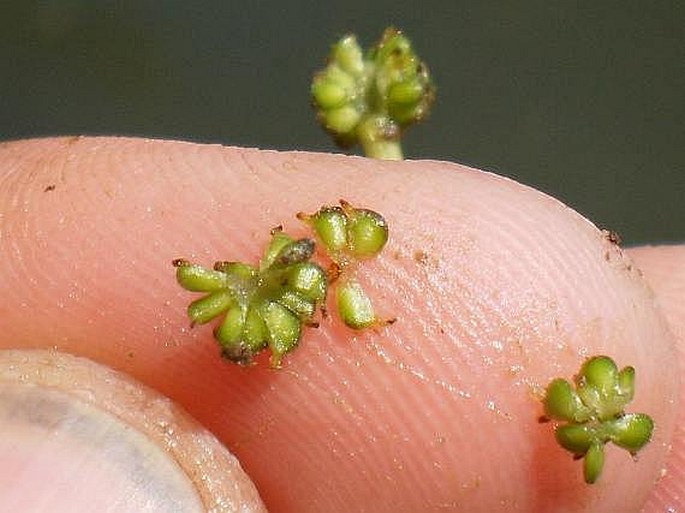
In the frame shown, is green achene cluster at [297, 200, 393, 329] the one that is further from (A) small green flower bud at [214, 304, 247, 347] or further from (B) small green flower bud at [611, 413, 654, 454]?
(B) small green flower bud at [611, 413, 654, 454]

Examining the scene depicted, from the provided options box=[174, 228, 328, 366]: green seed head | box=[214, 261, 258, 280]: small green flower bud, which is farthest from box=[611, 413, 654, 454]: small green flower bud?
box=[214, 261, 258, 280]: small green flower bud

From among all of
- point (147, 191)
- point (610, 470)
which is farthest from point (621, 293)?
point (147, 191)

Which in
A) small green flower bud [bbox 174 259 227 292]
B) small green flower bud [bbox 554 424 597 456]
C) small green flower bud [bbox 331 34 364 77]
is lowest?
small green flower bud [bbox 554 424 597 456]

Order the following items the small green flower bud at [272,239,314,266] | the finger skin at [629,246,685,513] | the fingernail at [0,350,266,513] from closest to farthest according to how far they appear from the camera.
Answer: the small green flower bud at [272,239,314,266] → the fingernail at [0,350,266,513] → the finger skin at [629,246,685,513]

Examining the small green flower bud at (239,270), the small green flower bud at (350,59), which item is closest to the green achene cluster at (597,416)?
the small green flower bud at (239,270)

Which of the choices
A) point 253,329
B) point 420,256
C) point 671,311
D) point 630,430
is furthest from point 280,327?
point 671,311

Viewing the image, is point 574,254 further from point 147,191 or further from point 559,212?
point 147,191

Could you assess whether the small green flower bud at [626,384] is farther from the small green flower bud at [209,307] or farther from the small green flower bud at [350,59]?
the small green flower bud at [350,59]

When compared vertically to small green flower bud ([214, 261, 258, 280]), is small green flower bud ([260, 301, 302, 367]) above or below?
below
